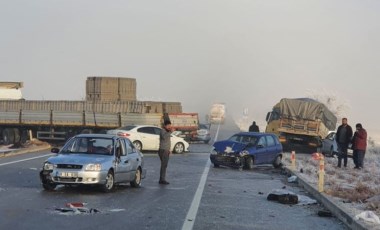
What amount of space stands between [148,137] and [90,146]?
15321mm

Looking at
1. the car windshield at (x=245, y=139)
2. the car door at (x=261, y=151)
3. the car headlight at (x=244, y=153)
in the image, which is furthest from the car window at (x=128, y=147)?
the car windshield at (x=245, y=139)

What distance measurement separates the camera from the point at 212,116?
281ft

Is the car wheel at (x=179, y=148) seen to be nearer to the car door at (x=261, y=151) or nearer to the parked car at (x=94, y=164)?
the car door at (x=261, y=151)

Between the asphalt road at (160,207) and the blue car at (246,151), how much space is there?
4.55 metres

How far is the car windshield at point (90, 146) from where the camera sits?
1389 centimetres

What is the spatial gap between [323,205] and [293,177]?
6.28 metres

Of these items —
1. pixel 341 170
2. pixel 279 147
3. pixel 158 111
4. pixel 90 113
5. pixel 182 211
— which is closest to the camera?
pixel 182 211

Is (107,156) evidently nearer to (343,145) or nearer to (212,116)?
(343,145)

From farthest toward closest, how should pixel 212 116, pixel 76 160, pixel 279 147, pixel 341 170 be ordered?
pixel 212 116
pixel 279 147
pixel 341 170
pixel 76 160

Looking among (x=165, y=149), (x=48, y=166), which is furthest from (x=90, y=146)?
(x=165, y=149)

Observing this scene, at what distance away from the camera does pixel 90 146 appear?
14078mm

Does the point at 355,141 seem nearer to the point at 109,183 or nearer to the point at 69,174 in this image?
the point at 109,183

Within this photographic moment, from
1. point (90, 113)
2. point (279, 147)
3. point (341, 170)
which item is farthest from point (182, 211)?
point (90, 113)

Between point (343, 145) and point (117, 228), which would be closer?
point (117, 228)
